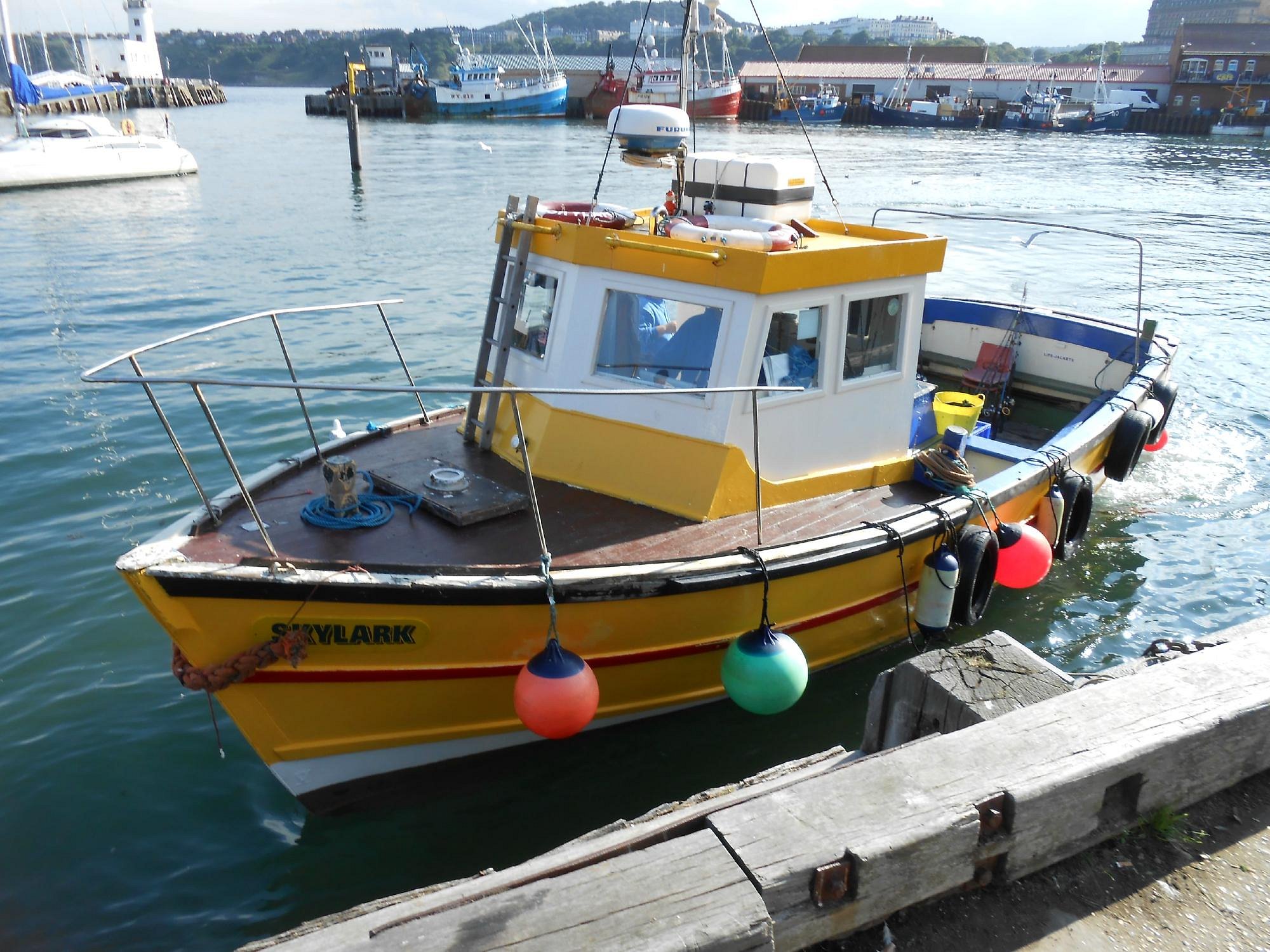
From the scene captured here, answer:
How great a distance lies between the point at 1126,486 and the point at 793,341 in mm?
6214

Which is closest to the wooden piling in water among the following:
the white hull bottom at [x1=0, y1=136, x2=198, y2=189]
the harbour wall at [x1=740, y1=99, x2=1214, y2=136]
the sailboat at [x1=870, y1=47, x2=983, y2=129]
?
the white hull bottom at [x1=0, y1=136, x2=198, y2=189]

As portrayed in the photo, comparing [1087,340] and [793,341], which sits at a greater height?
[793,341]

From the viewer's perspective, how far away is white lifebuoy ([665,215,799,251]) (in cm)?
591

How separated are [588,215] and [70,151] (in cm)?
3280

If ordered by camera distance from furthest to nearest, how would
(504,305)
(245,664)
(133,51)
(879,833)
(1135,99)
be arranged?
(133,51), (1135,99), (504,305), (245,664), (879,833)

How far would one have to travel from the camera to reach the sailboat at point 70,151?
30.6 metres

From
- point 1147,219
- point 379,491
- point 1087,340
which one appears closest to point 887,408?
point 379,491

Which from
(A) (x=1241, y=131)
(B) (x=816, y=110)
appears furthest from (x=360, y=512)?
(A) (x=1241, y=131)

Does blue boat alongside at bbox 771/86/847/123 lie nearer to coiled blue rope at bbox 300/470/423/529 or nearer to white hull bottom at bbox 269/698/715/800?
coiled blue rope at bbox 300/470/423/529

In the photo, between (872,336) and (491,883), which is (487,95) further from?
(491,883)

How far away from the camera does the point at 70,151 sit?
31734 millimetres

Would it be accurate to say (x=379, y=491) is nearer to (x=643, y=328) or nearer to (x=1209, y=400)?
(x=643, y=328)

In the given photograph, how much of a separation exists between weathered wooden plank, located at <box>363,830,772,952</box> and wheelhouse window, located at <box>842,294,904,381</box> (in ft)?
14.9

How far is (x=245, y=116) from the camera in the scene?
72312mm
